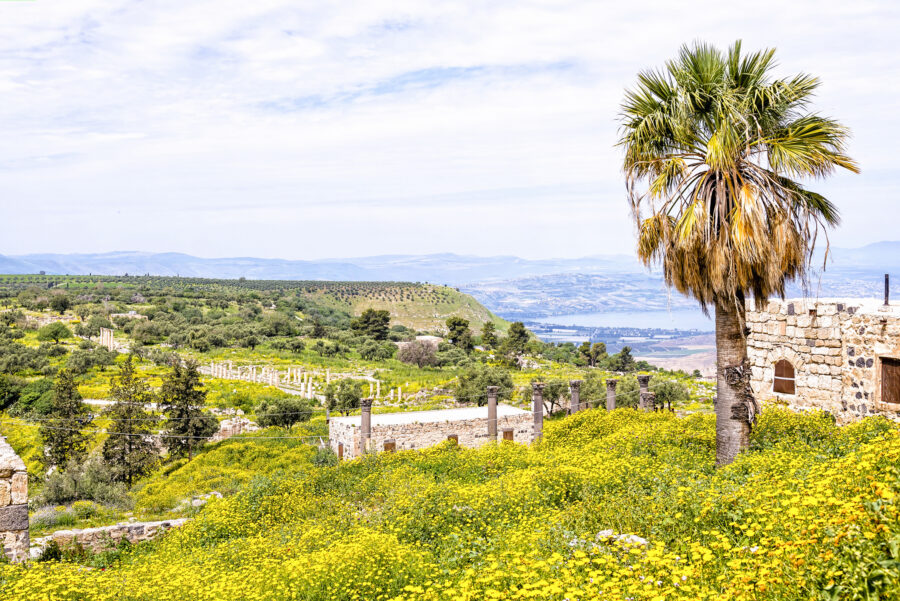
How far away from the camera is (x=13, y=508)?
32.3 feet

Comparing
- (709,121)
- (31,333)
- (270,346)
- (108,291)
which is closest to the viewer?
(709,121)

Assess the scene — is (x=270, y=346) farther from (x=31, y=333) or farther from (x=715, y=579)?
(x=715, y=579)

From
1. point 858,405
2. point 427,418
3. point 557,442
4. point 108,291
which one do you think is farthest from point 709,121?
point 108,291

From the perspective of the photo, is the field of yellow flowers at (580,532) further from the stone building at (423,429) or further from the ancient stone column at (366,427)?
the stone building at (423,429)

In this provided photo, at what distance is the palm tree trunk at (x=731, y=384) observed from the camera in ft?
36.6

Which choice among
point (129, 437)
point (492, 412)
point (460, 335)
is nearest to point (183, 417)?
point (129, 437)

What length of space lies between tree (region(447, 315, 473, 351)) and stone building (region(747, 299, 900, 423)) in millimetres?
57587

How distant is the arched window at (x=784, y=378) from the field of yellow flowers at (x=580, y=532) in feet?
4.43

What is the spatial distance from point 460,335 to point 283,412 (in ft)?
134

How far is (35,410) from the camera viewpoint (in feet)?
120

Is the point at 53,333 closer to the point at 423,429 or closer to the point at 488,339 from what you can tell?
the point at 488,339

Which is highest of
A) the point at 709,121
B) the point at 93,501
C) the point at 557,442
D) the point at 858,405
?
the point at 709,121

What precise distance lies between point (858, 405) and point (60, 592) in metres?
15.1

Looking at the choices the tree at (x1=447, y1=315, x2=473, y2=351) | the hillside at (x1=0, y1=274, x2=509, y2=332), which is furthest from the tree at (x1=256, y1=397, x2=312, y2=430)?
the hillside at (x1=0, y1=274, x2=509, y2=332)
